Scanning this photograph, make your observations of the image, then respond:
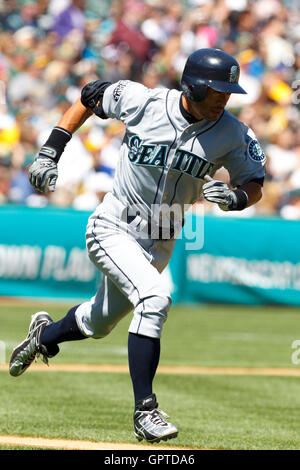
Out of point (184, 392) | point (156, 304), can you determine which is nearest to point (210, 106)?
point (156, 304)

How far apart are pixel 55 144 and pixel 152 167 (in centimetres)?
68

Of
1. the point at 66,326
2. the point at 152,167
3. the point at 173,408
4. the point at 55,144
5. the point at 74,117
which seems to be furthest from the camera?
the point at 173,408

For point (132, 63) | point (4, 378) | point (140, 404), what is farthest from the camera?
point (132, 63)

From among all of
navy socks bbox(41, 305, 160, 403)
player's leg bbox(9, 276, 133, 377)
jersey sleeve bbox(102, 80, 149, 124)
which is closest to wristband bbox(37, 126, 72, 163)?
jersey sleeve bbox(102, 80, 149, 124)

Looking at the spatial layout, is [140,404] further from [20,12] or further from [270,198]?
[20,12]

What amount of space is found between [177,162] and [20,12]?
43.6 ft

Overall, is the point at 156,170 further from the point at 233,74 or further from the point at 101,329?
the point at 101,329

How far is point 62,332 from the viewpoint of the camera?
18.9ft

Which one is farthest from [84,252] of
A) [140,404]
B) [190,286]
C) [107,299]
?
[140,404]

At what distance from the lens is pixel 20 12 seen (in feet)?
57.6

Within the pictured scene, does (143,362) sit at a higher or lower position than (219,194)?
lower

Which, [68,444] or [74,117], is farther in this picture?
[74,117]

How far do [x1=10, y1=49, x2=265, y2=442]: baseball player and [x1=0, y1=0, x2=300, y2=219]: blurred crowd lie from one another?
810cm

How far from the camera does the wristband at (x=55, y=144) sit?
5379 millimetres
